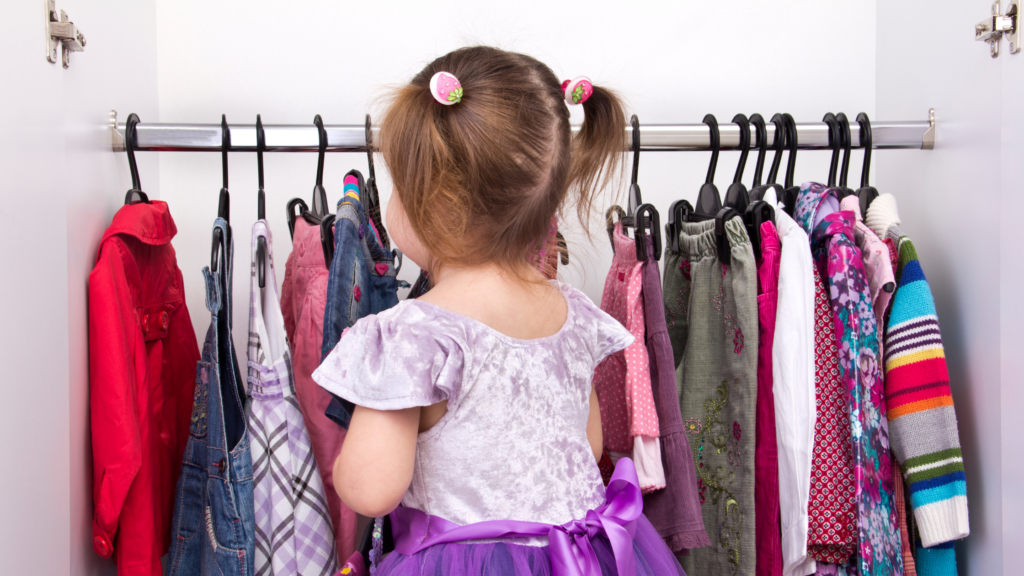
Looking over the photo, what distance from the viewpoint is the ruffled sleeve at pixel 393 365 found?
75 centimetres

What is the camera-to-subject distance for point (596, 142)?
37.4 inches

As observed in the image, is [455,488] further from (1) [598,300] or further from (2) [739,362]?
(1) [598,300]

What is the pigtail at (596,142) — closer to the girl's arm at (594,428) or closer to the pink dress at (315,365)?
the girl's arm at (594,428)

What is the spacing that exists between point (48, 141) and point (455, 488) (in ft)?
2.32

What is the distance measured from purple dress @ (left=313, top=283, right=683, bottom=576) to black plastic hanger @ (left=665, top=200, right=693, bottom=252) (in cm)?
36

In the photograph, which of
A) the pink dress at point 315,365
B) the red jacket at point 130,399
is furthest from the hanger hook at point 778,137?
the red jacket at point 130,399

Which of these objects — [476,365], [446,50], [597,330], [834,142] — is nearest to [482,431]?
[476,365]

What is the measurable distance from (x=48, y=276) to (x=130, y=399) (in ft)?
0.64

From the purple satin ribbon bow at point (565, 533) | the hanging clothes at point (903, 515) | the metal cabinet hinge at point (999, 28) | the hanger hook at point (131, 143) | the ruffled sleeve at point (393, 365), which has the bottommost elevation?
the hanging clothes at point (903, 515)

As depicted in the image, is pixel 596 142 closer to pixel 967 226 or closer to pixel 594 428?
pixel 594 428

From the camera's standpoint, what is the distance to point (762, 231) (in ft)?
3.47

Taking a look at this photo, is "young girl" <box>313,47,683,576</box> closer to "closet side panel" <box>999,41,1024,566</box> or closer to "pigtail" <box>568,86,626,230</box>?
"pigtail" <box>568,86,626,230</box>

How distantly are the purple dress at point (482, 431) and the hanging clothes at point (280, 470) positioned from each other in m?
0.20

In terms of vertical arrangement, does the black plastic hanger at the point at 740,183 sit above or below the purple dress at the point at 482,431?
above
